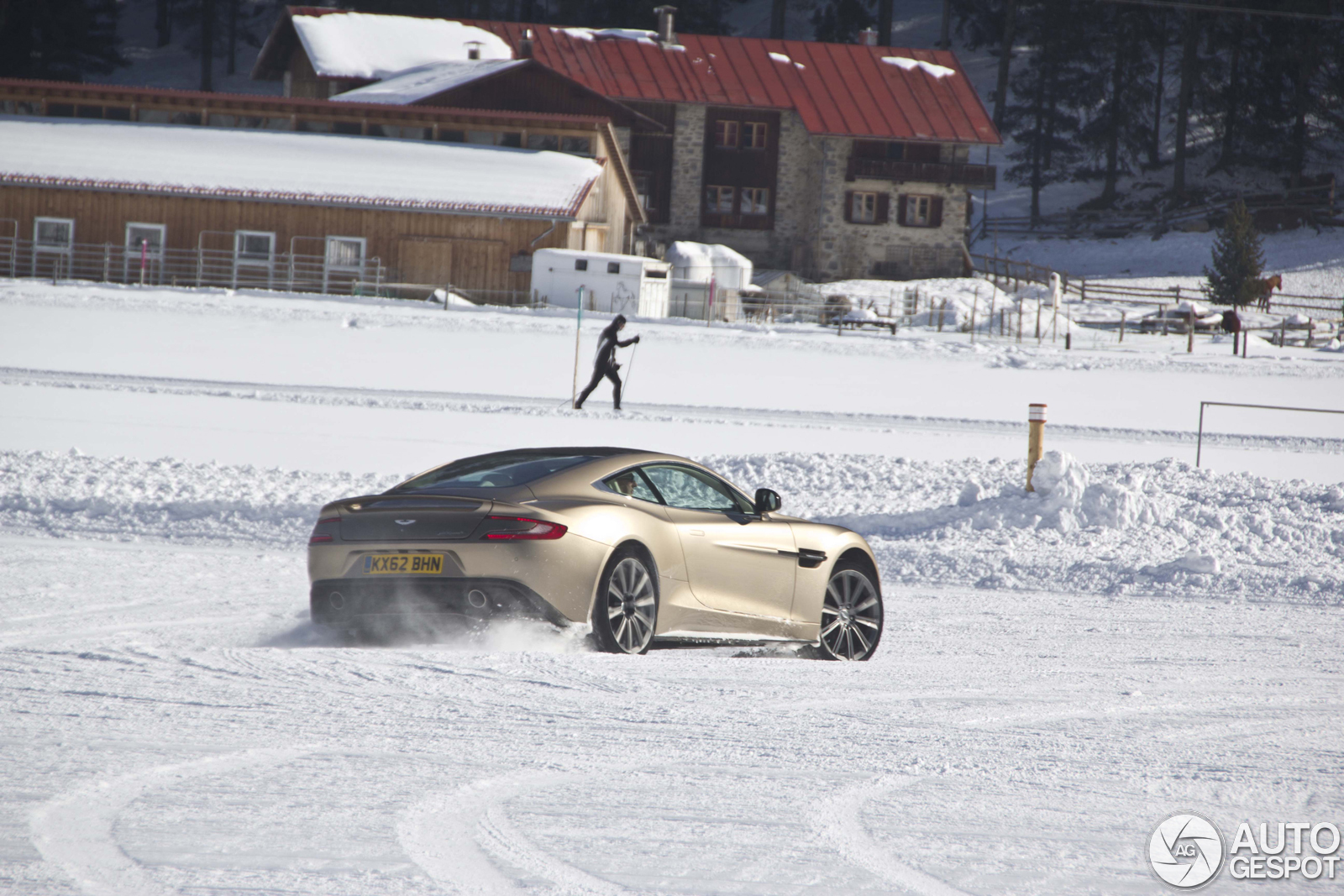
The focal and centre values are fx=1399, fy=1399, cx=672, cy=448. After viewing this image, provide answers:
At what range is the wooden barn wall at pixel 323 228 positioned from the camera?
146 ft

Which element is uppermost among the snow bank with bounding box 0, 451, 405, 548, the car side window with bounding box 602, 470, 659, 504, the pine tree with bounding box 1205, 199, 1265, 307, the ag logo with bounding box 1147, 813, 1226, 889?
the pine tree with bounding box 1205, 199, 1265, 307

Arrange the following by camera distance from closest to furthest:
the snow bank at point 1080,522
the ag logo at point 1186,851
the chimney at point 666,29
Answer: the ag logo at point 1186,851, the snow bank at point 1080,522, the chimney at point 666,29

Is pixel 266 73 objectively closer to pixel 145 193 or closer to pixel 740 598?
pixel 145 193

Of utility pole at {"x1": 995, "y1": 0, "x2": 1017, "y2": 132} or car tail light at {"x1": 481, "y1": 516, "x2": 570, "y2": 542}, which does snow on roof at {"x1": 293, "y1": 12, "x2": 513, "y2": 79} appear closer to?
utility pole at {"x1": 995, "y1": 0, "x2": 1017, "y2": 132}

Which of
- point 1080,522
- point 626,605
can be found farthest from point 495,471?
point 1080,522

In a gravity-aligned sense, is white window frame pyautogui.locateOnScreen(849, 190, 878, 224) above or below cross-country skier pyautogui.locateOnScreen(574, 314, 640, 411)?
above

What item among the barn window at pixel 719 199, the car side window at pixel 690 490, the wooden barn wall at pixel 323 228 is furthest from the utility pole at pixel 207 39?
the car side window at pixel 690 490

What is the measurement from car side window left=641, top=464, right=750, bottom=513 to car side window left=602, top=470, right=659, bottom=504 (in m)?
0.12

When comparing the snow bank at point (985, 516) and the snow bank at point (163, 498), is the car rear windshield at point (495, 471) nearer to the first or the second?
the snow bank at point (985, 516)

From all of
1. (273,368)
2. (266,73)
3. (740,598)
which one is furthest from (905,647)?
(266,73)

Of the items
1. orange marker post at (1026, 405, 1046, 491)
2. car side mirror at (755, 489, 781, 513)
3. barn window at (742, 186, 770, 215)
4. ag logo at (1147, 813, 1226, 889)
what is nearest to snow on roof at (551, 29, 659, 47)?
barn window at (742, 186, 770, 215)

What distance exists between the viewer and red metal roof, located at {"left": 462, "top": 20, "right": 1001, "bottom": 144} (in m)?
61.7

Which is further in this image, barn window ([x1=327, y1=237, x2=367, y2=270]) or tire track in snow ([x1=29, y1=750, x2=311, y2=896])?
barn window ([x1=327, y1=237, x2=367, y2=270])

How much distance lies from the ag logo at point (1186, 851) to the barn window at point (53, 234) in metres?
46.0
